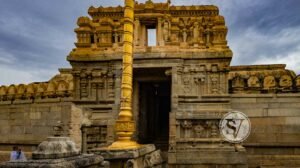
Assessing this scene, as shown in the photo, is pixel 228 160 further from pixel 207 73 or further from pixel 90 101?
pixel 90 101

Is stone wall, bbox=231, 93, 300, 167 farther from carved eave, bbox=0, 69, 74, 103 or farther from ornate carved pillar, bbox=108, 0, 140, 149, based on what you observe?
carved eave, bbox=0, 69, 74, 103

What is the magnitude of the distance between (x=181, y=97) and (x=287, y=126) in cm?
415

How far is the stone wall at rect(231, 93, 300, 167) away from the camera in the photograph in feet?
38.8

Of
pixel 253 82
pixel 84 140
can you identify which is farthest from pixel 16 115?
pixel 253 82

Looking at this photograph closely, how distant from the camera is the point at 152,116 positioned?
1578 cm

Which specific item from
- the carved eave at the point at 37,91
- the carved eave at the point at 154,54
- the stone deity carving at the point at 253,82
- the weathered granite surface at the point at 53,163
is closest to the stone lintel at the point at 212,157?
the stone deity carving at the point at 253,82

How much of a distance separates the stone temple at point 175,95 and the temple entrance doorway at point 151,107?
0.06m

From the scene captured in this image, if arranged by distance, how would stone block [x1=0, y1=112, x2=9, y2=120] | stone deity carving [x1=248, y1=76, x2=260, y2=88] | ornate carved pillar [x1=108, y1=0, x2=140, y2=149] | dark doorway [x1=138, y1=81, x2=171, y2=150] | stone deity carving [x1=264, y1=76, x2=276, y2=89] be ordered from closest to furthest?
1. ornate carved pillar [x1=108, y1=0, x2=140, y2=149]
2. stone deity carving [x1=264, y1=76, x2=276, y2=89]
3. stone deity carving [x1=248, y1=76, x2=260, y2=88]
4. dark doorway [x1=138, y1=81, x2=171, y2=150]
5. stone block [x1=0, y1=112, x2=9, y2=120]

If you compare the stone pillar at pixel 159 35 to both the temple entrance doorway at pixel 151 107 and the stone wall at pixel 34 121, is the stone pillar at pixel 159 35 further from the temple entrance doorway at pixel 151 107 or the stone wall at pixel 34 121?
the stone wall at pixel 34 121

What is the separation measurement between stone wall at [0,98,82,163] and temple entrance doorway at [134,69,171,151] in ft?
9.05

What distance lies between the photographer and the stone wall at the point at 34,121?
42.8 feet

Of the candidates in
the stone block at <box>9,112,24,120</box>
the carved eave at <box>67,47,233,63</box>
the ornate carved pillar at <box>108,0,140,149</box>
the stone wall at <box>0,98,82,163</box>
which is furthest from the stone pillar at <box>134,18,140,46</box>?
the stone block at <box>9,112,24,120</box>

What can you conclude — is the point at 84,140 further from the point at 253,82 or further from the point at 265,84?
the point at 265,84

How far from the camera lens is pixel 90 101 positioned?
13.0m
